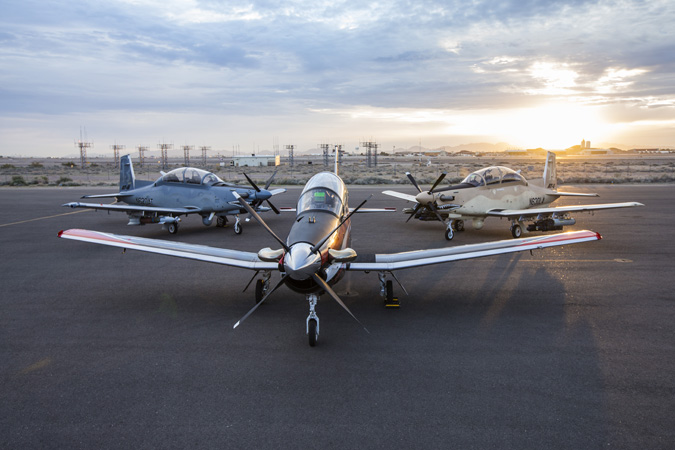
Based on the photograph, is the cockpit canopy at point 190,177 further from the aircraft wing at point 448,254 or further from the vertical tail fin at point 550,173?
the vertical tail fin at point 550,173

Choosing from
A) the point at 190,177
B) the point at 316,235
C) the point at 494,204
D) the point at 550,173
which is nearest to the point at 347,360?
the point at 316,235

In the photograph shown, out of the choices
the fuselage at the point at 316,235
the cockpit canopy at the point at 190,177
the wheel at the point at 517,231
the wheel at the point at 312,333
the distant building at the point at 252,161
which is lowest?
the wheel at the point at 312,333

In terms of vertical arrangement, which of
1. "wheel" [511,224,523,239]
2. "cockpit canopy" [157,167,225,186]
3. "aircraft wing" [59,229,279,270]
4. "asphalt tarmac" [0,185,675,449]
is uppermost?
"cockpit canopy" [157,167,225,186]

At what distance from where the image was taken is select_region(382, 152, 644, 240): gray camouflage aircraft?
51.1 feet

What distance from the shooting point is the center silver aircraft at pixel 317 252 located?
22.7 feet

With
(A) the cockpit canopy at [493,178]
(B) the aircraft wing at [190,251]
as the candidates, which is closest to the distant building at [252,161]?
(A) the cockpit canopy at [493,178]

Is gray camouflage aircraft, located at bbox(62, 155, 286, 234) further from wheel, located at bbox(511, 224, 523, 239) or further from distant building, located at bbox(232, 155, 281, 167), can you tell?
distant building, located at bbox(232, 155, 281, 167)

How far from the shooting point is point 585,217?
67.6 ft

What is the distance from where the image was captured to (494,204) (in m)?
16.1

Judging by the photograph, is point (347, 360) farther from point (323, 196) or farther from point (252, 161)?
point (252, 161)

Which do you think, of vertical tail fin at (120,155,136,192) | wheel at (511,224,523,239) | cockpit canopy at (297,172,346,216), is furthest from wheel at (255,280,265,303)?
vertical tail fin at (120,155,136,192)

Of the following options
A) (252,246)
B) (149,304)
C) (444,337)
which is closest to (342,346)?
(444,337)

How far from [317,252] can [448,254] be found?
3.03 m

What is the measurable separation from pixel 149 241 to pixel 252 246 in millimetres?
5673
